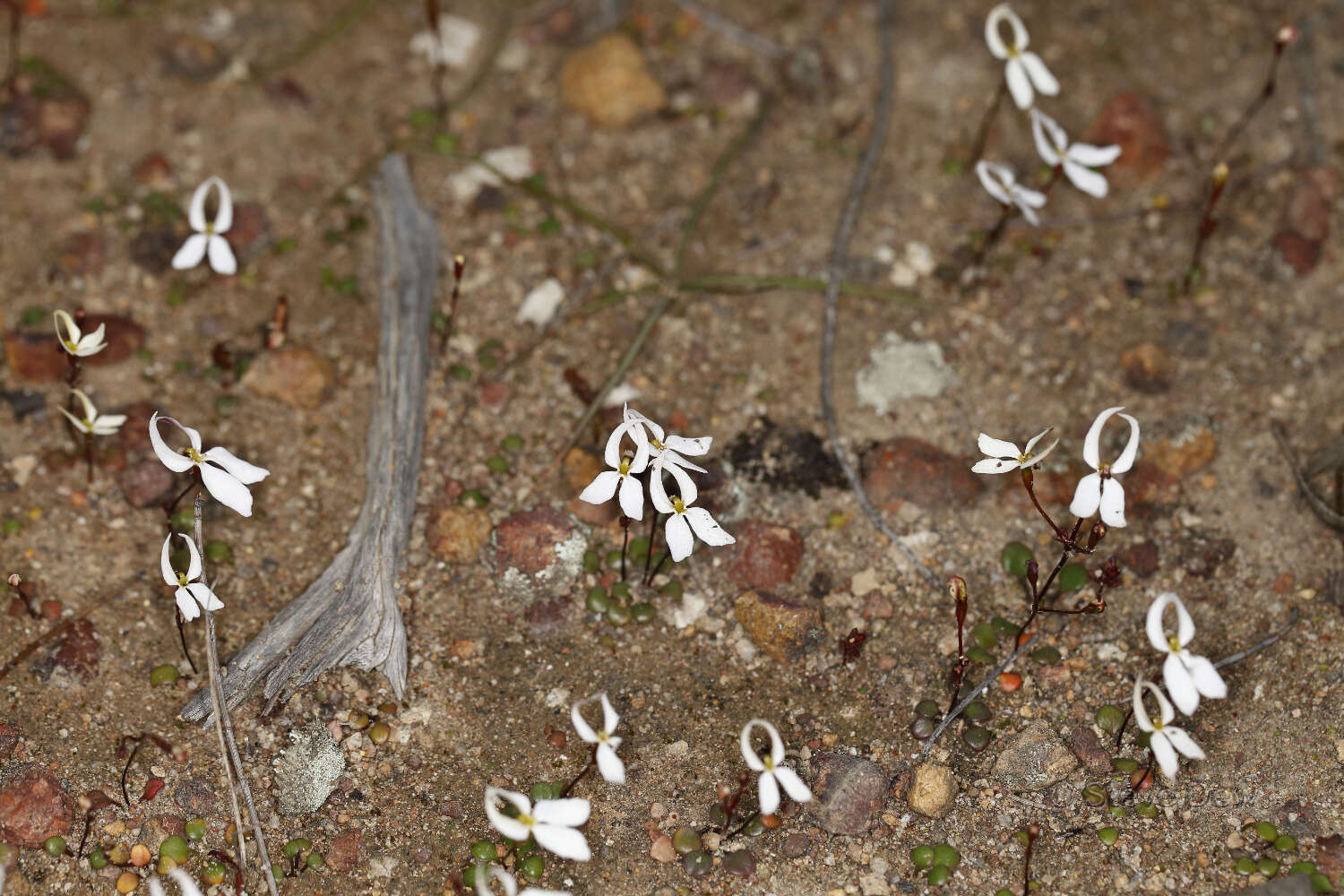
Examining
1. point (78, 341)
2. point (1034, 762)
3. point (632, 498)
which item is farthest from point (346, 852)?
point (1034, 762)

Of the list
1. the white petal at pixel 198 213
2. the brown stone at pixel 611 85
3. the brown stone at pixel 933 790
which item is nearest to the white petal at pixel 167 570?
the white petal at pixel 198 213

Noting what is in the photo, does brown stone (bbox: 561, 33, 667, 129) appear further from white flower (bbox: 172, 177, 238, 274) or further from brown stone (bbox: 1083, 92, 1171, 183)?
brown stone (bbox: 1083, 92, 1171, 183)

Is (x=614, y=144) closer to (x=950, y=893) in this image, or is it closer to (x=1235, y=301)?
(x=1235, y=301)

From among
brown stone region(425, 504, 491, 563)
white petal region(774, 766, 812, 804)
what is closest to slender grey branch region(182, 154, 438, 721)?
brown stone region(425, 504, 491, 563)

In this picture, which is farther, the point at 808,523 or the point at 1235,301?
the point at 1235,301

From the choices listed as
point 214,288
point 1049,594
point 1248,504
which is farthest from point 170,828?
point 1248,504

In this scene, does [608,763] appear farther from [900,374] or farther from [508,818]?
[900,374]
